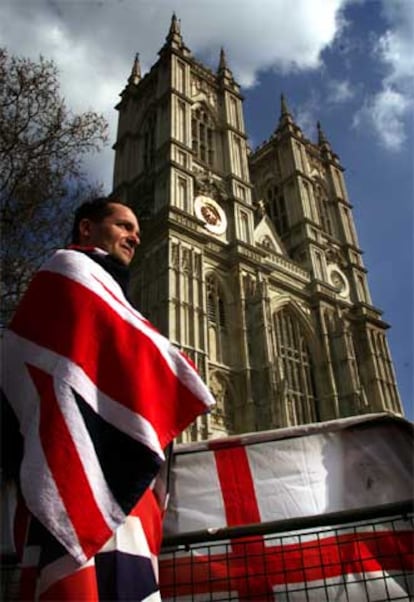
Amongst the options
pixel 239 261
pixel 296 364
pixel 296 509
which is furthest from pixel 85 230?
pixel 296 364

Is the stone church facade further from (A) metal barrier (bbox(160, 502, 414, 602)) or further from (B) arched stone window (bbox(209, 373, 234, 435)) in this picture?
(A) metal barrier (bbox(160, 502, 414, 602))

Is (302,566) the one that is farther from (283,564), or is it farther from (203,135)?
(203,135)

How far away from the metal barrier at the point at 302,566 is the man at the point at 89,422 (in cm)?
88

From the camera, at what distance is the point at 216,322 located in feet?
66.9

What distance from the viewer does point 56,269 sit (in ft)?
4.78

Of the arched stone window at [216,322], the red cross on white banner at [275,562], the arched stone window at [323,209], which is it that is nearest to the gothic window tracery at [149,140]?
the arched stone window at [216,322]

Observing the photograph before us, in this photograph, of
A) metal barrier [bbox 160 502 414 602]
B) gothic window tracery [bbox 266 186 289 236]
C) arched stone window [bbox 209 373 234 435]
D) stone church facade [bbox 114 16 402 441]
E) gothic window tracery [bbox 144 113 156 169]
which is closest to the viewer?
metal barrier [bbox 160 502 414 602]

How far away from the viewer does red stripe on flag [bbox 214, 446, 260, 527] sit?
2.21m

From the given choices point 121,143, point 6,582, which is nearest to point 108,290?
point 6,582

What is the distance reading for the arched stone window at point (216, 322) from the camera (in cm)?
1966

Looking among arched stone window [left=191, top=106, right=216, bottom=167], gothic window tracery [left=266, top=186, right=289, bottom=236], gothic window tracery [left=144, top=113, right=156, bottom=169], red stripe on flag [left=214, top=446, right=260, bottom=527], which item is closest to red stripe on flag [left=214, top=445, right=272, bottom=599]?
red stripe on flag [left=214, top=446, right=260, bottom=527]

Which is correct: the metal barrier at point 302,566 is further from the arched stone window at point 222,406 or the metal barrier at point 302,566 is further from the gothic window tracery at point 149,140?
the gothic window tracery at point 149,140

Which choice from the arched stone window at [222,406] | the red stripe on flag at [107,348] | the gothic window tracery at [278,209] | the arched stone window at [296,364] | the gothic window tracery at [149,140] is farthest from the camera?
the gothic window tracery at [278,209]

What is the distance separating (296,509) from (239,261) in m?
19.9
